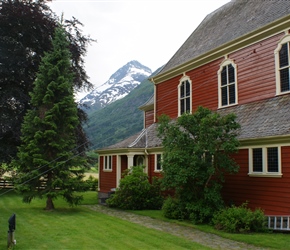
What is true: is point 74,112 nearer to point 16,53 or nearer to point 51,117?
point 51,117

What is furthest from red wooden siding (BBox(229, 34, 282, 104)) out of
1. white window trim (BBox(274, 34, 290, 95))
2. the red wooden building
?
white window trim (BBox(274, 34, 290, 95))

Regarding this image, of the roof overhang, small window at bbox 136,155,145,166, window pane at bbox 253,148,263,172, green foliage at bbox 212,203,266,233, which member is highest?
the roof overhang

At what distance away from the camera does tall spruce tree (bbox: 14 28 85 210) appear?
14.8 meters

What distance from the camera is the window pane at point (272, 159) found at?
11.3 metres

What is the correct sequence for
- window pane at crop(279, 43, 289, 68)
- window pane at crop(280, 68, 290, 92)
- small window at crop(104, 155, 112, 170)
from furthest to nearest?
small window at crop(104, 155, 112, 170) < window pane at crop(279, 43, 289, 68) < window pane at crop(280, 68, 290, 92)

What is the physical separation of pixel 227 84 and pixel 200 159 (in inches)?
213

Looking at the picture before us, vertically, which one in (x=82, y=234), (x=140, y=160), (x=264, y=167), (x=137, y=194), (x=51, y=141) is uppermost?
(x=51, y=141)

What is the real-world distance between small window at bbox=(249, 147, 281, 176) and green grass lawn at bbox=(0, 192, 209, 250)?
13.4 ft

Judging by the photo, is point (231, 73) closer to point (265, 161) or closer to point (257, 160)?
point (257, 160)

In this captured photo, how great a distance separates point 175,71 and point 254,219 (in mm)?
11198

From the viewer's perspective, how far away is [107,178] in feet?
70.3

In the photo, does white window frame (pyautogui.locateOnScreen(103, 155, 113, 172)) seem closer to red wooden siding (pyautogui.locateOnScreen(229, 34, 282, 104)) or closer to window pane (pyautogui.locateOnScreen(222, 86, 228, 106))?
window pane (pyautogui.locateOnScreen(222, 86, 228, 106))

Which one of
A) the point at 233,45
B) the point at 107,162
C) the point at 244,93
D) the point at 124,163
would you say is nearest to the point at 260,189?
the point at 244,93

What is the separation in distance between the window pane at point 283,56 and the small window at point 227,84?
8.13 ft
